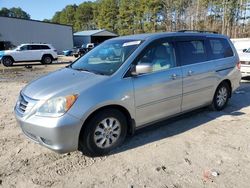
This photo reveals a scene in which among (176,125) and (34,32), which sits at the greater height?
(34,32)

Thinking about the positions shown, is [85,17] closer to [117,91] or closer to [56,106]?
[117,91]

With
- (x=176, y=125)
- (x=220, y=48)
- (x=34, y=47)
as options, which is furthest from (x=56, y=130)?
(x=34, y=47)

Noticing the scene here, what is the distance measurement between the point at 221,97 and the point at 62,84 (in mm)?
3803

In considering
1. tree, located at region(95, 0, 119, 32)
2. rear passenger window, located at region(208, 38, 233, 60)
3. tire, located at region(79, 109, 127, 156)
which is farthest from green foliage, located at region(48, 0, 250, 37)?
tire, located at region(79, 109, 127, 156)

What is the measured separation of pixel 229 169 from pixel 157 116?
1466 mm

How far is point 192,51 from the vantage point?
5.29 meters

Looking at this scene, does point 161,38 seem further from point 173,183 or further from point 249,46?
point 249,46

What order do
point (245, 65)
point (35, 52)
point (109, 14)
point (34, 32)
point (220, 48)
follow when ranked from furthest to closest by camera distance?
point (109, 14), point (34, 32), point (35, 52), point (245, 65), point (220, 48)

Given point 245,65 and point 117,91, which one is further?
point 245,65

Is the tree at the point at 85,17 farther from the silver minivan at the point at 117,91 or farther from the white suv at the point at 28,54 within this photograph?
the silver minivan at the point at 117,91

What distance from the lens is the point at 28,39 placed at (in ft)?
132

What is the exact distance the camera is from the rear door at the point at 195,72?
5.04m

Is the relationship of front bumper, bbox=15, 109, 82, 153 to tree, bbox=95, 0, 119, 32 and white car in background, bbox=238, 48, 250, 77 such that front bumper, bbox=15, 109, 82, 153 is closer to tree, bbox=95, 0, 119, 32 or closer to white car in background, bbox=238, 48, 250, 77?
white car in background, bbox=238, 48, 250, 77

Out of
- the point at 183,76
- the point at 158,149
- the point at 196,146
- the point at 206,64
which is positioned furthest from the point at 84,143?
the point at 206,64
